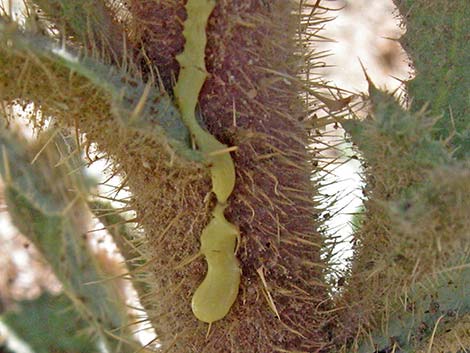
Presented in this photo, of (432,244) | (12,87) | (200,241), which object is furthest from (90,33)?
(432,244)

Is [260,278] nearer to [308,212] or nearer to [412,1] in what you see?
[308,212]

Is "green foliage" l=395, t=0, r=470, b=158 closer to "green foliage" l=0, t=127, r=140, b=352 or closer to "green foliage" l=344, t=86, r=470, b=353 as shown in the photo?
"green foliage" l=344, t=86, r=470, b=353

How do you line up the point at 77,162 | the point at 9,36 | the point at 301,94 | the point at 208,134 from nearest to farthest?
the point at 9,36, the point at 208,134, the point at 301,94, the point at 77,162

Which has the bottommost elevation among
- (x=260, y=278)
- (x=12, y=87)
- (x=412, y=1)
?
(x=260, y=278)

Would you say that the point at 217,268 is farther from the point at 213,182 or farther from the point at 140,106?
the point at 140,106

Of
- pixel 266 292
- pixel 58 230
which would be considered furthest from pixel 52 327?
pixel 266 292

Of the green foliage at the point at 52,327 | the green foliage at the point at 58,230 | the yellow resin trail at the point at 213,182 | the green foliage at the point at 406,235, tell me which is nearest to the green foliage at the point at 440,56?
the green foliage at the point at 406,235

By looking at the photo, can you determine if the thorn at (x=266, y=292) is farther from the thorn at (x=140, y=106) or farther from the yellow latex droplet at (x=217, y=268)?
the thorn at (x=140, y=106)
